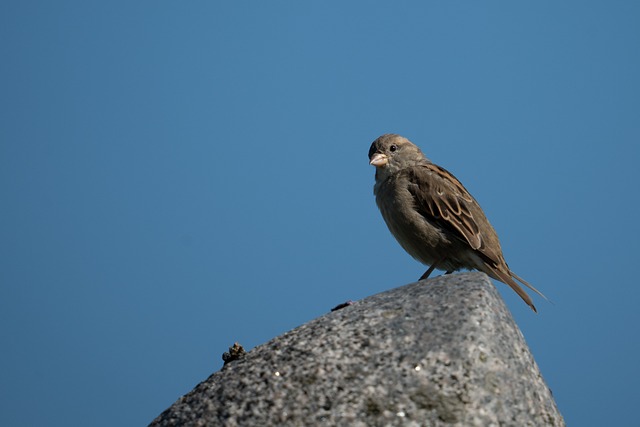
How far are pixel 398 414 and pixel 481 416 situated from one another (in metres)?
0.45

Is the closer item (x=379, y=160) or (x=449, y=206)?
(x=449, y=206)

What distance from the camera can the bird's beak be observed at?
8480mm

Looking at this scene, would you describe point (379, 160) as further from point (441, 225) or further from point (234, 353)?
point (234, 353)

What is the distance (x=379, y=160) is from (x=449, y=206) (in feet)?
3.55

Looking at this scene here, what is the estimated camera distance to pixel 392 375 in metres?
4.21

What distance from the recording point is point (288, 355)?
15.0ft

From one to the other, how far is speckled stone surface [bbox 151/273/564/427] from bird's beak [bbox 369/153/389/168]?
3.71m

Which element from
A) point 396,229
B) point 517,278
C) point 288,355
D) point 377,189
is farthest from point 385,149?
point 288,355

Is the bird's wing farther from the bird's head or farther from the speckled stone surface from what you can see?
the speckled stone surface

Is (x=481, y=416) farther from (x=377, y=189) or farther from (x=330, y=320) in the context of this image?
(x=377, y=189)

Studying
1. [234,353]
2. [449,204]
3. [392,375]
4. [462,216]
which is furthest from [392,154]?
[392,375]

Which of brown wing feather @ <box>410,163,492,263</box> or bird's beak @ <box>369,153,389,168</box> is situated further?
bird's beak @ <box>369,153,389,168</box>

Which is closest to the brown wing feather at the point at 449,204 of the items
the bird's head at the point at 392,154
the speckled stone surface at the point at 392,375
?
the bird's head at the point at 392,154

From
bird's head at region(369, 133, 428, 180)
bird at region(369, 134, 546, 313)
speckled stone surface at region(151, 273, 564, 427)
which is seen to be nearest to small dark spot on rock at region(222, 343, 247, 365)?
speckled stone surface at region(151, 273, 564, 427)
